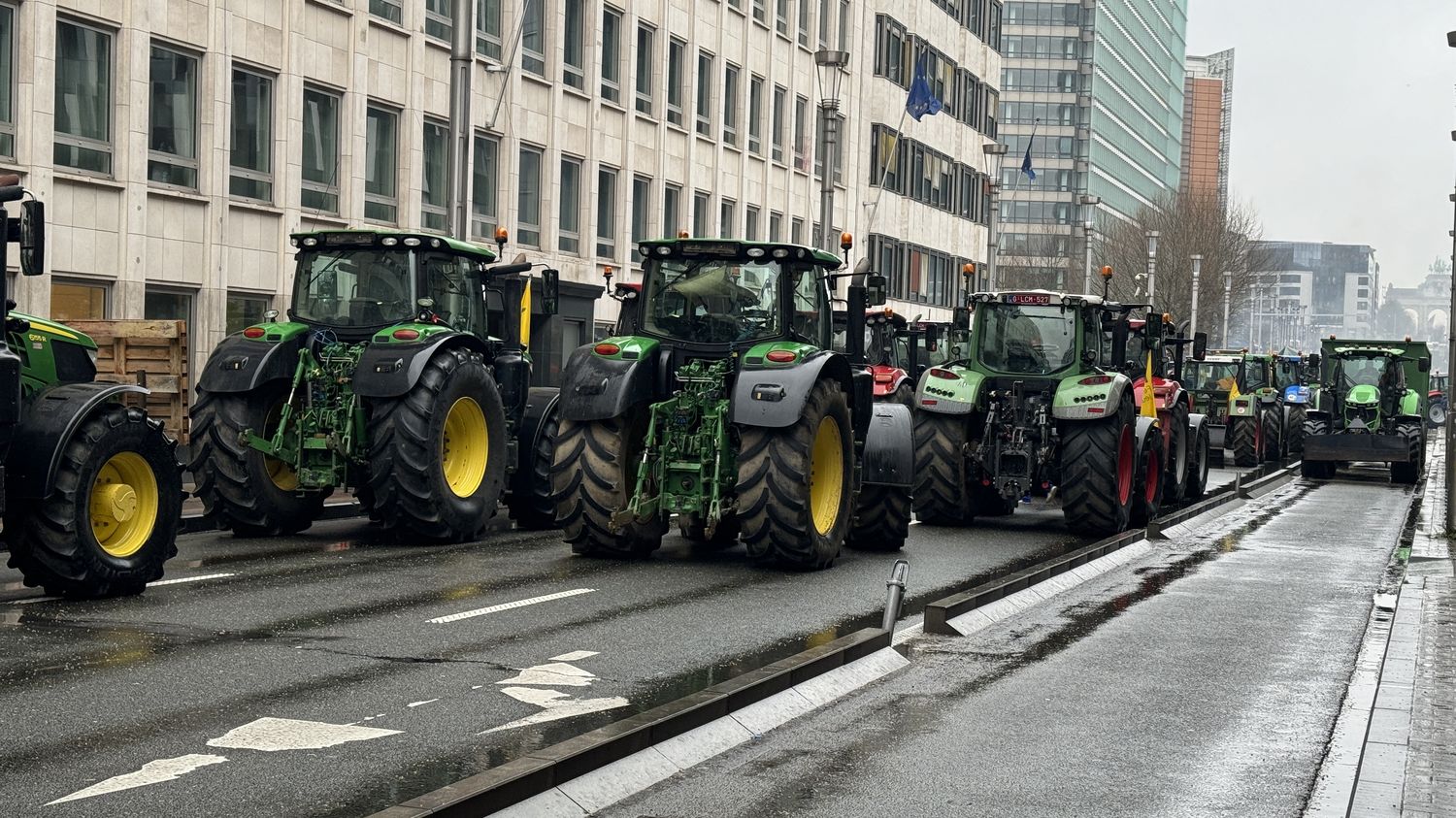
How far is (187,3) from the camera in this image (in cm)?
2553

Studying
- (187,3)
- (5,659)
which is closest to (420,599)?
(5,659)

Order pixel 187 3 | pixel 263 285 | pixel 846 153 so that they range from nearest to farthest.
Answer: pixel 187 3
pixel 263 285
pixel 846 153

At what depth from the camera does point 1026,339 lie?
68.1 ft

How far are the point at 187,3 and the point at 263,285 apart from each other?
419 centimetres

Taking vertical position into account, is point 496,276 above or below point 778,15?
below

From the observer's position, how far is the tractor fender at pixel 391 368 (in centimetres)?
1495

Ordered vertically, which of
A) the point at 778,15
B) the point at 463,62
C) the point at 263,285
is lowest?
the point at 263,285

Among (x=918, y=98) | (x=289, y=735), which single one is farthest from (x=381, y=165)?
(x=289, y=735)

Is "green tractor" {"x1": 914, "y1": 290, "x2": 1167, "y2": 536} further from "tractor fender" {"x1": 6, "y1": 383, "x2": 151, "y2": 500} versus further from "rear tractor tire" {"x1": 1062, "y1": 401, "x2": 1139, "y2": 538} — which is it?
"tractor fender" {"x1": 6, "y1": 383, "x2": 151, "y2": 500}

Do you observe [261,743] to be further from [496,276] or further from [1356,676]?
[496,276]

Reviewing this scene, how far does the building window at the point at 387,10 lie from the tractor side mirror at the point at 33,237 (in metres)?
20.3

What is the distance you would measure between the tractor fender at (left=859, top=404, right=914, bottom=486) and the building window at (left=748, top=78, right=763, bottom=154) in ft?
102

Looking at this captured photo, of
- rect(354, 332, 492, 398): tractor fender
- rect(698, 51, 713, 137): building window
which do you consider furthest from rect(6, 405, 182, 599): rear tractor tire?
rect(698, 51, 713, 137): building window

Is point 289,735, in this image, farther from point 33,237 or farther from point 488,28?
point 488,28
